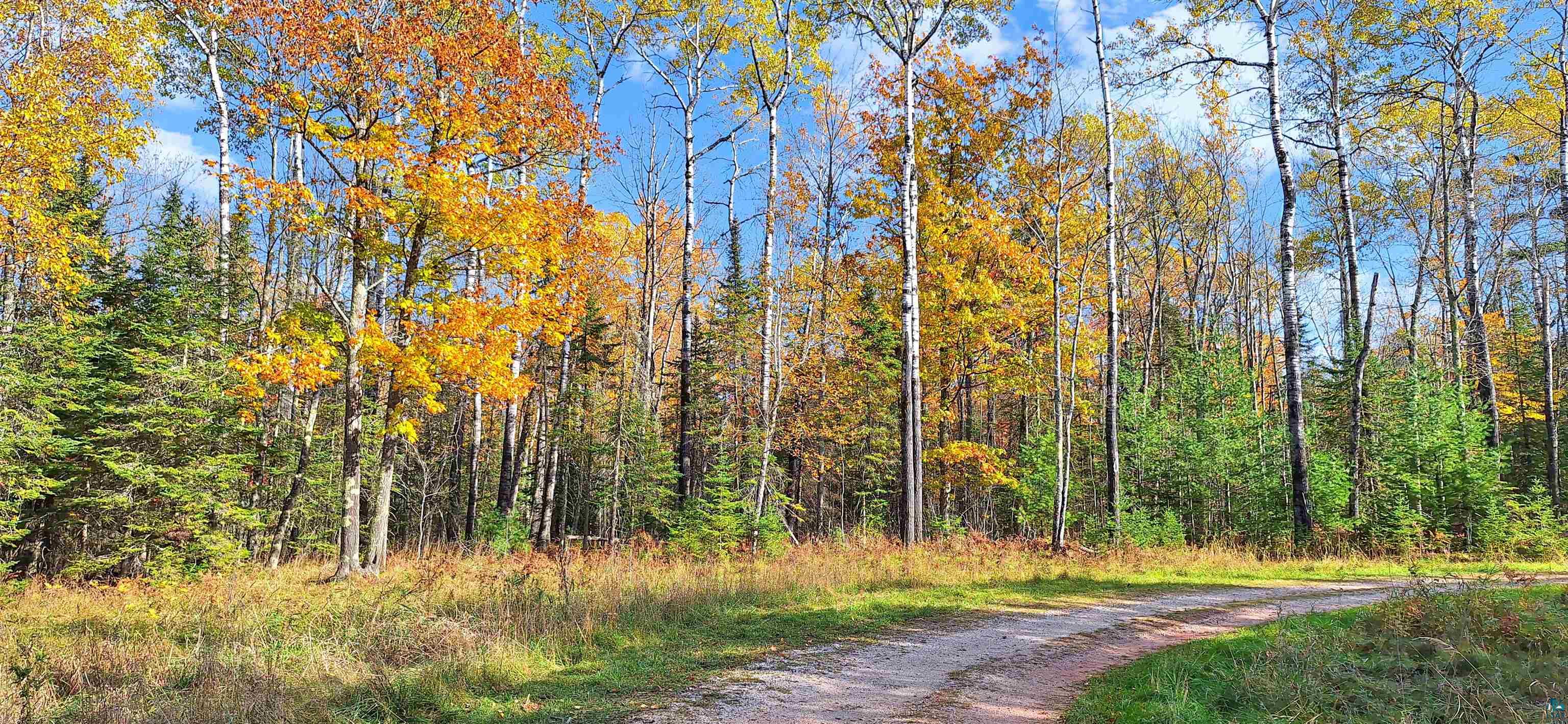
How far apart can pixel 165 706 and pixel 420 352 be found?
7.80 metres

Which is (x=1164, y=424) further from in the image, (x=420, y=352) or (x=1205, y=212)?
(x=420, y=352)

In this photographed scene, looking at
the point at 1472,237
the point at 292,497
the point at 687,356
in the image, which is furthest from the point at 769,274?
Answer: the point at 1472,237

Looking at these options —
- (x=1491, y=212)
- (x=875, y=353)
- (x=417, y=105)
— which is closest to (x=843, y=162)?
(x=875, y=353)

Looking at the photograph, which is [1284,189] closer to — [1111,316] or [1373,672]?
[1111,316]

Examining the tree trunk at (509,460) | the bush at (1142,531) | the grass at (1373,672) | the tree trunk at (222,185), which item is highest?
the tree trunk at (222,185)

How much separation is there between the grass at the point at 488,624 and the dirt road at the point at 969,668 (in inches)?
19.7

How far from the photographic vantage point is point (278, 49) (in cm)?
1223

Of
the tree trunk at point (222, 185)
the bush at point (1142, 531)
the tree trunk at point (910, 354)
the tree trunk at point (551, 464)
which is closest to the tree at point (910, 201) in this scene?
the tree trunk at point (910, 354)

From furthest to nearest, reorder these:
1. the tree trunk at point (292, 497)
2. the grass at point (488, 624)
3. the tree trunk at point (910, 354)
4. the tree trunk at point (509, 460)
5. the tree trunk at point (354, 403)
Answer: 1. the tree trunk at point (509, 460)
2. the tree trunk at point (910, 354)
3. the tree trunk at point (292, 497)
4. the tree trunk at point (354, 403)
5. the grass at point (488, 624)

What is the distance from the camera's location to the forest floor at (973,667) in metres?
5.14

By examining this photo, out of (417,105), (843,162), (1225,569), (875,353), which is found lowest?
(1225,569)

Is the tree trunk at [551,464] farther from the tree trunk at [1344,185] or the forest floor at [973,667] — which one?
the tree trunk at [1344,185]

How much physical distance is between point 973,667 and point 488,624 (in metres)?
4.65

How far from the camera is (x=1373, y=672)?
536 centimetres
